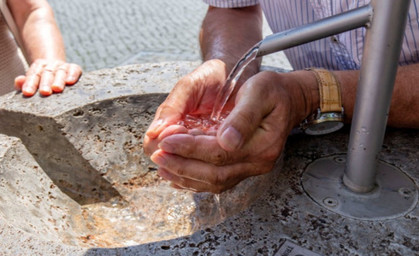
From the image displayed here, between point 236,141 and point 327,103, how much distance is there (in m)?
0.37

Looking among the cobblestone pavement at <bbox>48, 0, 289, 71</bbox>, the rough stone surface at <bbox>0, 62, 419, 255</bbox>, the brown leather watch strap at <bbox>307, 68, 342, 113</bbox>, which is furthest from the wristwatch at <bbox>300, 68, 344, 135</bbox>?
the cobblestone pavement at <bbox>48, 0, 289, 71</bbox>

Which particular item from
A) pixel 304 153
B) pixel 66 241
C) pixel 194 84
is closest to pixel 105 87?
pixel 194 84

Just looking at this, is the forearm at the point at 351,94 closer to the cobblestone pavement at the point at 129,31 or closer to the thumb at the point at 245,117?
the thumb at the point at 245,117

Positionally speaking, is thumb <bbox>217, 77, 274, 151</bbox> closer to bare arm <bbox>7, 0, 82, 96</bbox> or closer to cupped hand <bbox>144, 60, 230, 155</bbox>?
cupped hand <bbox>144, 60, 230, 155</bbox>

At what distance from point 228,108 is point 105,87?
528 mm

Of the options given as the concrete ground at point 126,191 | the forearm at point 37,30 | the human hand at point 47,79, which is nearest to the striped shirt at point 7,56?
the forearm at point 37,30

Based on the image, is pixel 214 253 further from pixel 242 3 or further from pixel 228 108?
pixel 242 3

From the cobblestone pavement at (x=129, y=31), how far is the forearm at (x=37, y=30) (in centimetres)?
145

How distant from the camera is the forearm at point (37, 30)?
2047 millimetres

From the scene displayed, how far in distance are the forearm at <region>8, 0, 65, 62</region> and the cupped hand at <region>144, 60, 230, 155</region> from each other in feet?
2.86

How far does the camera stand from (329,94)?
1242 millimetres

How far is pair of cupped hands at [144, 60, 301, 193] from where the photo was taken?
3.45 ft

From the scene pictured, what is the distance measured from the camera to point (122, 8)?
4.92 meters

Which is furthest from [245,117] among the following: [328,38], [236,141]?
[328,38]
